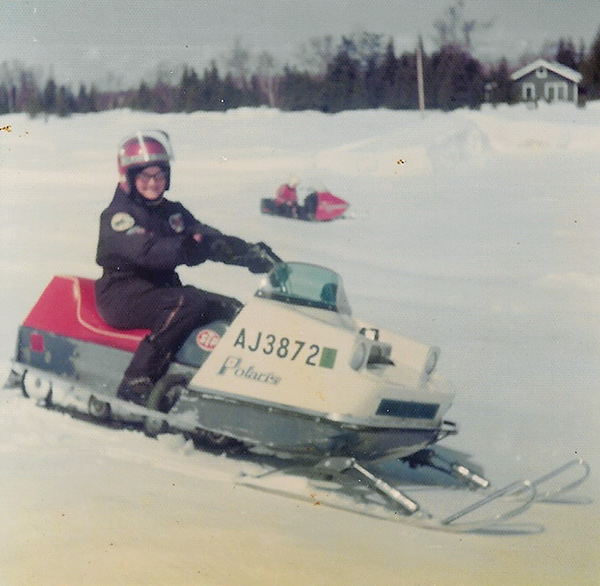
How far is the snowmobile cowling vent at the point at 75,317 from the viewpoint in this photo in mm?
4551

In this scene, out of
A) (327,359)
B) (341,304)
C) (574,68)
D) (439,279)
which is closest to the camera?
(327,359)

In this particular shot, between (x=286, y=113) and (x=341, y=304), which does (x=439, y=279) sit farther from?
(x=341, y=304)

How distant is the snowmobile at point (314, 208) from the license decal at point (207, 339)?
3.39 m

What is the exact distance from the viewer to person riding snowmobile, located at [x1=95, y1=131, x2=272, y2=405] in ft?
14.4

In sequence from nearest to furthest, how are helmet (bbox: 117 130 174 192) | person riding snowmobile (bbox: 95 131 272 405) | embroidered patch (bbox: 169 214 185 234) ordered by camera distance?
person riding snowmobile (bbox: 95 131 272 405) < helmet (bbox: 117 130 174 192) < embroidered patch (bbox: 169 214 185 234)

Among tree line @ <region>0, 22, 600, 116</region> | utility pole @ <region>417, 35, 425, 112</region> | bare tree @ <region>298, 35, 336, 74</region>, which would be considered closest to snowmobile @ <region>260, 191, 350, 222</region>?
utility pole @ <region>417, 35, 425, 112</region>

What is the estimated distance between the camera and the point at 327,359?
12.9 feet

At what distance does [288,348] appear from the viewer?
13.1 ft

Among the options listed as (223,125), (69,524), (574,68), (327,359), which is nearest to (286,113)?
(223,125)

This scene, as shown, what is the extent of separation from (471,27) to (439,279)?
228 cm

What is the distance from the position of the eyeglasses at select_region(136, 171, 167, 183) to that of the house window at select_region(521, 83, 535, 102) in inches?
111

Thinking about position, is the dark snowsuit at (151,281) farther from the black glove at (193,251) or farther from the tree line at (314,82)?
the tree line at (314,82)

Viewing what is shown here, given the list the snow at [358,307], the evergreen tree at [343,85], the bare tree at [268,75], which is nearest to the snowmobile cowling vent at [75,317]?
the snow at [358,307]

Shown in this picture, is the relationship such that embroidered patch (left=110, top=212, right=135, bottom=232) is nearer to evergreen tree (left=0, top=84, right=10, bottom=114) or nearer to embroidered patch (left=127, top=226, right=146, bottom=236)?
embroidered patch (left=127, top=226, right=146, bottom=236)
